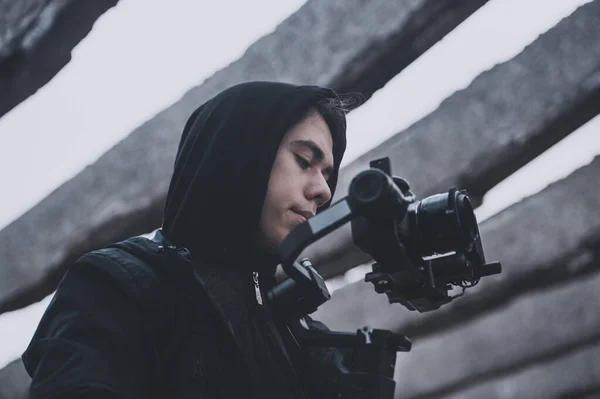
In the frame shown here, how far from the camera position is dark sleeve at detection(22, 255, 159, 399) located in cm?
114

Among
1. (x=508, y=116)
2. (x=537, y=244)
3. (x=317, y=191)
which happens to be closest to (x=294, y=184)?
(x=317, y=191)

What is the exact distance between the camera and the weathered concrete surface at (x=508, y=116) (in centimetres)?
230

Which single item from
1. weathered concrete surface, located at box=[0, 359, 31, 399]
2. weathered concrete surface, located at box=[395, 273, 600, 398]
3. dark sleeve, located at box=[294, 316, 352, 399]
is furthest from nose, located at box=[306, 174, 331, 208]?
weathered concrete surface, located at box=[0, 359, 31, 399]

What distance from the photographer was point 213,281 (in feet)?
5.05

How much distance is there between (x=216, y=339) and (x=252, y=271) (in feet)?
1.12

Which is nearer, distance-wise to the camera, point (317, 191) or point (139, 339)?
point (139, 339)

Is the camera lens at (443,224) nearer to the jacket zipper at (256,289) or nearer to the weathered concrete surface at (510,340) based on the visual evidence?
the jacket zipper at (256,289)

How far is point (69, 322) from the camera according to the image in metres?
1.23

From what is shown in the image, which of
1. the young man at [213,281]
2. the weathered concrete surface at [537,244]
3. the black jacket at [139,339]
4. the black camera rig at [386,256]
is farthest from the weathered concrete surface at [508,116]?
the black jacket at [139,339]

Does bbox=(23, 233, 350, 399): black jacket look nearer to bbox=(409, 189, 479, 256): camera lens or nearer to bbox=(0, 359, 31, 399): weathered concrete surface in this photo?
bbox=(409, 189, 479, 256): camera lens

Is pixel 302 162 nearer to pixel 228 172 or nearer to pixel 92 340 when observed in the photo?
pixel 228 172

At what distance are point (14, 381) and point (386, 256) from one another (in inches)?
97.6

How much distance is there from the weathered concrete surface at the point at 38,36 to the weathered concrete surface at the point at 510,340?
228cm

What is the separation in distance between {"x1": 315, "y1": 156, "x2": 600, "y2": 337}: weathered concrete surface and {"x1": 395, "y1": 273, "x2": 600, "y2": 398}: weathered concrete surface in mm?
206
